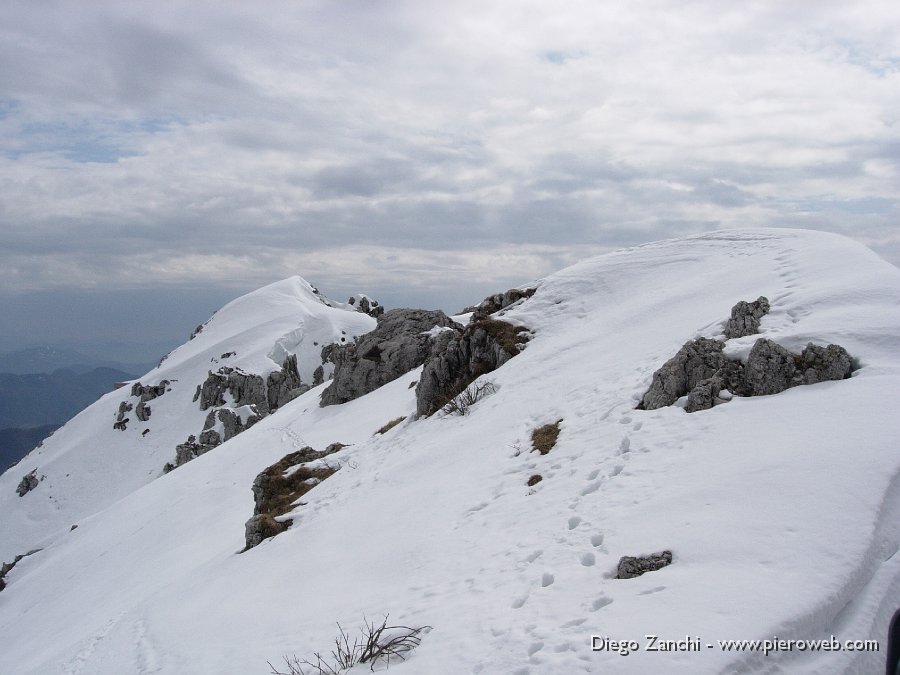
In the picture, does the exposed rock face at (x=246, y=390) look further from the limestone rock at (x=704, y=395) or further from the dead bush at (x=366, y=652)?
the dead bush at (x=366, y=652)

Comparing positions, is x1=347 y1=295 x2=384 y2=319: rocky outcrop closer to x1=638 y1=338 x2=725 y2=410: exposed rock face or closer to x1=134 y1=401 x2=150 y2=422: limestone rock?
x1=134 y1=401 x2=150 y2=422: limestone rock

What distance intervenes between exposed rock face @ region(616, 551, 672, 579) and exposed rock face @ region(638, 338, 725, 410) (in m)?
6.06

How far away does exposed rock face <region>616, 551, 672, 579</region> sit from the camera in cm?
771

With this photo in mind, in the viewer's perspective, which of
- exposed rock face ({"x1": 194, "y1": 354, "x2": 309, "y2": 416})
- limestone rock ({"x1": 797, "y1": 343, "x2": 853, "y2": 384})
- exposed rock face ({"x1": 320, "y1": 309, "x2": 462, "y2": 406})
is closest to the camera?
limestone rock ({"x1": 797, "y1": 343, "x2": 853, "y2": 384})

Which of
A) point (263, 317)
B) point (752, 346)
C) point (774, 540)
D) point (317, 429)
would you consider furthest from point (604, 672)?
point (263, 317)

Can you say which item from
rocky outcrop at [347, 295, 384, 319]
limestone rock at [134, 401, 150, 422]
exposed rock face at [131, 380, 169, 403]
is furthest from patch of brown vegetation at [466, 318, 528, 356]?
rocky outcrop at [347, 295, 384, 319]

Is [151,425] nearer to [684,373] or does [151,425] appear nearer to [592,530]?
[684,373]

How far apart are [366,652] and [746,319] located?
13563mm

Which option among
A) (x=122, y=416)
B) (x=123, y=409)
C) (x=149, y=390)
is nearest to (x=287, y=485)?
(x=149, y=390)

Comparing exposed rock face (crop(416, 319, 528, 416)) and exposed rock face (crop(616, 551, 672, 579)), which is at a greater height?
exposed rock face (crop(416, 319, 528, 416))

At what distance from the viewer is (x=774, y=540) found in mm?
7293

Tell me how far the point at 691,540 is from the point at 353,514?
1096 cm

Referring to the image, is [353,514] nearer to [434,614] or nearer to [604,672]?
[434,614]

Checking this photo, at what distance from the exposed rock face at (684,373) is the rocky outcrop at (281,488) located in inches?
509
